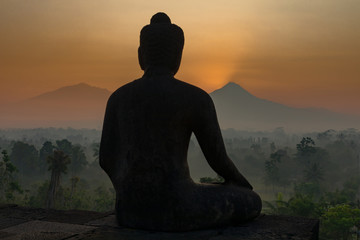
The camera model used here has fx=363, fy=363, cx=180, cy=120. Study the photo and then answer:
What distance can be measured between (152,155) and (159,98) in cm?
62

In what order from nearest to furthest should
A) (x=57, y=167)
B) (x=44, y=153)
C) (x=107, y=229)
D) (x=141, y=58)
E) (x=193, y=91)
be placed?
(x=193, y=91) < (x=107, y=229) < (x=141, y=58) < (x=57, y=167) < (x=44, y=153)

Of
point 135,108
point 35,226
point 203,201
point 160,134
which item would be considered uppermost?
point 135,108

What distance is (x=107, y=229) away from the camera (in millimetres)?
4172

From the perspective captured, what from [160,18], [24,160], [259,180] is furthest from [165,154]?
[259,180]

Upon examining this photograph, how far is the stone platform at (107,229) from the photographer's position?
3781 millimetres

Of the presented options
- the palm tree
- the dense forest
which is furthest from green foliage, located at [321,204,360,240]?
the palm tree

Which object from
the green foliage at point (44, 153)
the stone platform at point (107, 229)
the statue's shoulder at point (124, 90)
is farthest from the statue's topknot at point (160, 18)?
the green foliage at point (44, 153)

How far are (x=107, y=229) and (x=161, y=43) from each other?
7.36 ft

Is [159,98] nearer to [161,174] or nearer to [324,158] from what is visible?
[161,174]

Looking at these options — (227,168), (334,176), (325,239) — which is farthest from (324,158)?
(227,168)

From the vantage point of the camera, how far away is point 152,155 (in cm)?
387

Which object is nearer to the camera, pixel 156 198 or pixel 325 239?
pixel 156 198

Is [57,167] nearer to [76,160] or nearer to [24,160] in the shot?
[76,160]

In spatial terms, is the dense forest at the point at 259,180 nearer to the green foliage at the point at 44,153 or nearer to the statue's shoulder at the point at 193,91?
the green foliage at the point at 44,153
